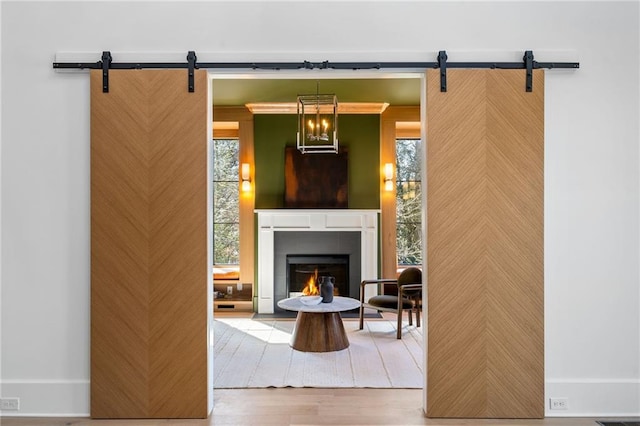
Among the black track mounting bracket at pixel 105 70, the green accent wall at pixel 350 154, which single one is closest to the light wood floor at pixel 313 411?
the black track mounting bracket at pixel 105 70

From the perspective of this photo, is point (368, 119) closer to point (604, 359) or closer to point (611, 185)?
point (611, 185)

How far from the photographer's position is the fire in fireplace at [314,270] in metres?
6.56

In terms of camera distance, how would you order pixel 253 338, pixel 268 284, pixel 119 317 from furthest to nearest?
1. pixel 268 284
2. pixel 253 338
3. pixel 119 317

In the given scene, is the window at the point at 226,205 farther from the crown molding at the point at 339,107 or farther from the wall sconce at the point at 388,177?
the wall sconce at the point at 388,177

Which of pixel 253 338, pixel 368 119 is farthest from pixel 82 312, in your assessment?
pixel 368 119

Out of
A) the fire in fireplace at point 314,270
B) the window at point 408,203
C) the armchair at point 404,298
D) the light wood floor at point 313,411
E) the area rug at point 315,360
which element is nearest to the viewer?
the light wood floor at point 313,411

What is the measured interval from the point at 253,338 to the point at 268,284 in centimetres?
143

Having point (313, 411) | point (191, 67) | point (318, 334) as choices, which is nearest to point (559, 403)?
point (313, 411)

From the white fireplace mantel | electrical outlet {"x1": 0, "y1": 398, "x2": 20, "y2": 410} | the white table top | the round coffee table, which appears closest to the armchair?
the white table top

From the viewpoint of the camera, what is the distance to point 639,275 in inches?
119

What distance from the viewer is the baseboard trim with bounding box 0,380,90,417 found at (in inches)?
118

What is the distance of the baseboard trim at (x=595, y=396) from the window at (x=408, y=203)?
3.94 meters

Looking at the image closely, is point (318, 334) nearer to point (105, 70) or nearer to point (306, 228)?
point (306, 228)

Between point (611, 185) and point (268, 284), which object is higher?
point (611, 185)
